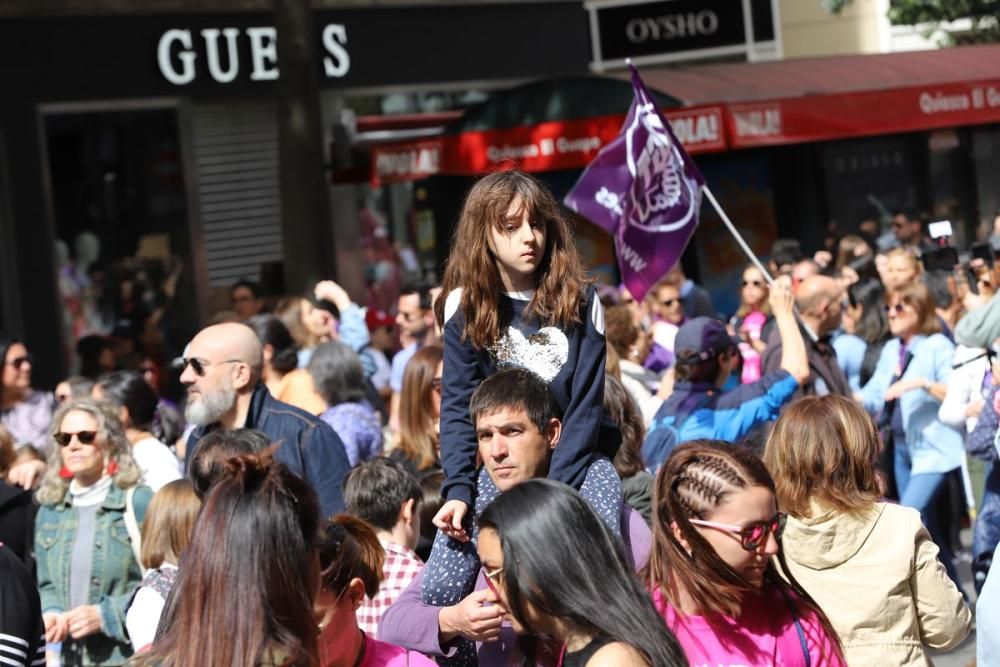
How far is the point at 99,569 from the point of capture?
6.85m

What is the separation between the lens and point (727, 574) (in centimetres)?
384

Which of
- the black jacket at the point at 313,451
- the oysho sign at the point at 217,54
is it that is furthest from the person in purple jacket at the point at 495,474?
the oysho sign at the point at 217,54

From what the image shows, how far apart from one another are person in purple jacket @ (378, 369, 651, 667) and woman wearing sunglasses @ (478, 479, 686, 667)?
2.62ft

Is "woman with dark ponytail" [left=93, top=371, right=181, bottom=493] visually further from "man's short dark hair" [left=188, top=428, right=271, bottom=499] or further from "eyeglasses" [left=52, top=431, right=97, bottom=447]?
"man's short dark hair" [left=188, top=428, right=271, bottom=499]

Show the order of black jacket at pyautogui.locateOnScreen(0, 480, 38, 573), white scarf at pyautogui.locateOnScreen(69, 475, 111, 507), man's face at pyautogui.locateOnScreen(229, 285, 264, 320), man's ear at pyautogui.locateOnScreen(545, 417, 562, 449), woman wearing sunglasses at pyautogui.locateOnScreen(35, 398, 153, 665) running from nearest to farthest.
Answer: man's ear at pyautogui.locateOnScreen(545, 417, 562, 449), black jacket at pyautogui.locateOnScreen(0, 480, 38, 573), woman wearing sunglasses at pyautogui.locateOnScreen(35, 398, 153, 665), white scarf at pyautogui.locateOnScreen(69, 475, 111, 507), man's face at pyautogui.locateOnScreen(229, 285, 264, 320)

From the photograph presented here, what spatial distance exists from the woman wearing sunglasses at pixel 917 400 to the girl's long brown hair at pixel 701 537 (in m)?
5.30

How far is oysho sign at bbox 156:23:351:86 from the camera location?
1708cm

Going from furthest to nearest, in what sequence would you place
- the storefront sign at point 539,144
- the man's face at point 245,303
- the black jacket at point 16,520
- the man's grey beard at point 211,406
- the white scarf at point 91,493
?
the storefront sign at point 539,144 < the man's face at point 245,303 < the white scarf at point 91,493 < the man's grey beard at point 211,406 < the black jacket at point 16,520

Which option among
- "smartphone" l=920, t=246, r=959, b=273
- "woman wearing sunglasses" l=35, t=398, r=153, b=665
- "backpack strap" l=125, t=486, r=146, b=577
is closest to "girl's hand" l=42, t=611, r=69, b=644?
"woman wearing sunglasses" l=35, t=398, r=153, b=665

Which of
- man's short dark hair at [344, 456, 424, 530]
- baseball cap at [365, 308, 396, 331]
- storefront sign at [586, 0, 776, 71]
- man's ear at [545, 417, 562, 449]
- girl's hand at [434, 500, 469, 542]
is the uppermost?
storefront sign at [586, 0, 776, 71]

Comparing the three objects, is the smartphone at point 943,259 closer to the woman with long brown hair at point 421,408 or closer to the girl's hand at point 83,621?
the woman with long brown hair at point 421,408

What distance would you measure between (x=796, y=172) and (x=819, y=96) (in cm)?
169

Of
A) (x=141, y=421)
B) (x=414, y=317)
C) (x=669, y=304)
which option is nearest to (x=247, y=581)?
(x=141, y=421)

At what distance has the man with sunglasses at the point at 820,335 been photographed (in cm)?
884
